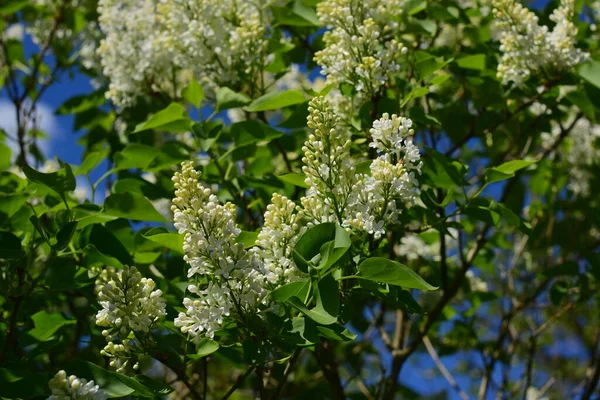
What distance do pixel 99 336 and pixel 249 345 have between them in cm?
78

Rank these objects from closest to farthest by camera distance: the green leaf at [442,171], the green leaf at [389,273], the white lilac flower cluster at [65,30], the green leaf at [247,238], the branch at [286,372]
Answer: the green leaf at [389,273]
the green leaf at [247,238]
the branch at [286,372]
the green leaf at [442,171]
the white lilac flower cluster at [65,30]

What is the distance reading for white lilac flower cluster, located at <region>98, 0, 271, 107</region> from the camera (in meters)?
2.35

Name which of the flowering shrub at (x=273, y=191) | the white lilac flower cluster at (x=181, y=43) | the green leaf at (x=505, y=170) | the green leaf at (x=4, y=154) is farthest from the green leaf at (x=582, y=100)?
the green leaf at (x=4, y=154)

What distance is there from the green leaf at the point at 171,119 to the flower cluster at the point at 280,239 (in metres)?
0.69

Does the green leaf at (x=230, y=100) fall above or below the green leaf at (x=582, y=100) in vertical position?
below

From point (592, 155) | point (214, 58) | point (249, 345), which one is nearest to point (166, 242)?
point (249, 345)

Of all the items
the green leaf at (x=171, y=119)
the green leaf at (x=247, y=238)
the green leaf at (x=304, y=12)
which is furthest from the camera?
the green leaf at (x=304, y=12)

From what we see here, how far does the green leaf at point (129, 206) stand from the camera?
1.77m

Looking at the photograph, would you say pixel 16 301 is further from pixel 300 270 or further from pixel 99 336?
pixel 300 270

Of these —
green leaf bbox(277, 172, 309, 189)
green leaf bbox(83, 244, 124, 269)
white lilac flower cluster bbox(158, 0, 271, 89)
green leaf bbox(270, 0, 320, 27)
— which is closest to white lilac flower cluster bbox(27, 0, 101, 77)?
white lilac flower cluster bbox(158, 0, 271, 89)

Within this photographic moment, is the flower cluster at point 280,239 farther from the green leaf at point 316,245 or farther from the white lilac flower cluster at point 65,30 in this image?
the white lilac flower cluster at point 65,30

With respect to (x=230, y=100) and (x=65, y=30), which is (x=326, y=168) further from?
(x=65, y=30)

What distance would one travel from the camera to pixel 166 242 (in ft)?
5.01

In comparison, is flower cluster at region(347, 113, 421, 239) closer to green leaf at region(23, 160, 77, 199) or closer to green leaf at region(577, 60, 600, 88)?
green leaf at region(23, 160, 77, 199)
